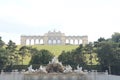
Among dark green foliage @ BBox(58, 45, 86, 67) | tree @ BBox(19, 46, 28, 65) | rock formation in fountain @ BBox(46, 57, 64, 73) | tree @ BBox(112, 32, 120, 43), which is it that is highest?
tree @ BBox(112, 32, 120, 43)

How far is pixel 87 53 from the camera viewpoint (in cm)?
9562

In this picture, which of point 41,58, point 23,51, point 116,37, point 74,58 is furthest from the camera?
point 116,37

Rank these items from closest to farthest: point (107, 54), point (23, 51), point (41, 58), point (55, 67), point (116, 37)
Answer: point (55, 67)
point (107, 54)
point (41, 58)
point (23, 51)
point (116, 37)

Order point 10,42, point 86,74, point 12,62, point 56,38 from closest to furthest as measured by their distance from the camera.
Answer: point 86,74
point 12,62
point 10,42
point 56,38

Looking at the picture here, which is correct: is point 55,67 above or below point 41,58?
below

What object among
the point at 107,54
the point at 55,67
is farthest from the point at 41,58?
the point at 55,67

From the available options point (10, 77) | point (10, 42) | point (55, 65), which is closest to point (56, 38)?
point (10, 42)

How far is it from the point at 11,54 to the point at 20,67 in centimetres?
555

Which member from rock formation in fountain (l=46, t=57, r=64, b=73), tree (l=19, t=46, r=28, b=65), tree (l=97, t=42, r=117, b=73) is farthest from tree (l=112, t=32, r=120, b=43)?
rock formation in fountain (l=46, t=57, r=64, b=73)

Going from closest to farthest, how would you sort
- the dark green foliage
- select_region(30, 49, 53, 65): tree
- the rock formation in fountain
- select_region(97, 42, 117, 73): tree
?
1. the rock formation in fountain
2. select_region(97, 42, 117, 73): tree
3. the dark green foliage
4. select_region(30, 49, 53, 65): tree

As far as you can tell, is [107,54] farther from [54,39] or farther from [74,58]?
[54,39]

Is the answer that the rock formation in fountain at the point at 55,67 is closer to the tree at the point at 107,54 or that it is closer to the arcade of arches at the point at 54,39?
the tree at the point at 107,54

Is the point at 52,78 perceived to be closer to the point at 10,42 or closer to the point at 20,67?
the point at 20,67

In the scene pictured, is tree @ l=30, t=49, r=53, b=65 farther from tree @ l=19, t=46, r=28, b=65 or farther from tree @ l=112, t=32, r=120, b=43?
tree @ l=112, t=32, r=120, b=43
